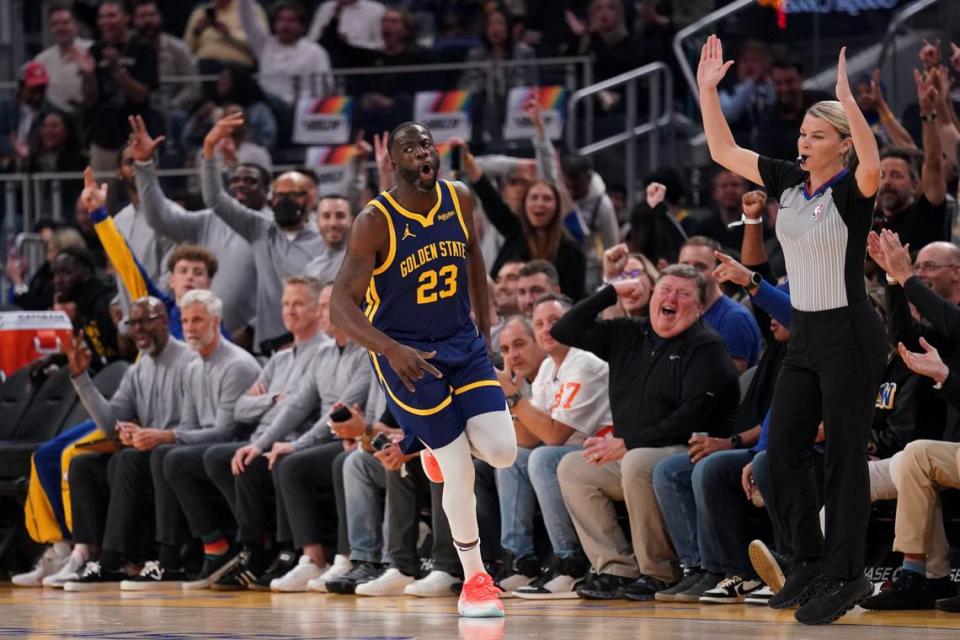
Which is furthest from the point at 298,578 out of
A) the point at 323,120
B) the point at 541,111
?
the point at 323,120

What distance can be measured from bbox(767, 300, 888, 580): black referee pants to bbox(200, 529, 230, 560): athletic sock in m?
4.29

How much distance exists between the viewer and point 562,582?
27.1ft

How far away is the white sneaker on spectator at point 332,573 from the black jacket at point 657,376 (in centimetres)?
179

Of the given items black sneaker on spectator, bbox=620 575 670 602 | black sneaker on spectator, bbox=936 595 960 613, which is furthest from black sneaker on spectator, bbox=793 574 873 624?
black sneaker on spectator, bbox=620 575 670 602

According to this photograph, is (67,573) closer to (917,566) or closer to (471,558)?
(471,558)

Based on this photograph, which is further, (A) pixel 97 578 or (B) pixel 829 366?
(A) pixel 97 578

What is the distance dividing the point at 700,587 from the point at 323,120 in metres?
7.26

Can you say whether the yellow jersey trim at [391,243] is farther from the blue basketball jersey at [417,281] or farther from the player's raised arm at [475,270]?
the player's raised arm at [475,270]

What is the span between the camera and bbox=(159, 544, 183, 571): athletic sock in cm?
984

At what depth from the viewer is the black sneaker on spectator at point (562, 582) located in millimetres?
8203

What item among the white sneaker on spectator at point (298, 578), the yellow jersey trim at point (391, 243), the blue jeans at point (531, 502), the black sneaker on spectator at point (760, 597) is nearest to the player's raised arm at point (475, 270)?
the yellow jersey trim at point (391, 243)

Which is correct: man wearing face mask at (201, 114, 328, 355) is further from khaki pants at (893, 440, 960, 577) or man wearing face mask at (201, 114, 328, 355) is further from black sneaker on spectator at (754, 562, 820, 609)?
Result: black sneaker on spectator at (754, 562, 820, 609)

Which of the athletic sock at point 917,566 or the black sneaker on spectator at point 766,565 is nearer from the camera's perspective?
the black sneaker on spectator at point 766,565

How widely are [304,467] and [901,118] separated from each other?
467 centimetres
